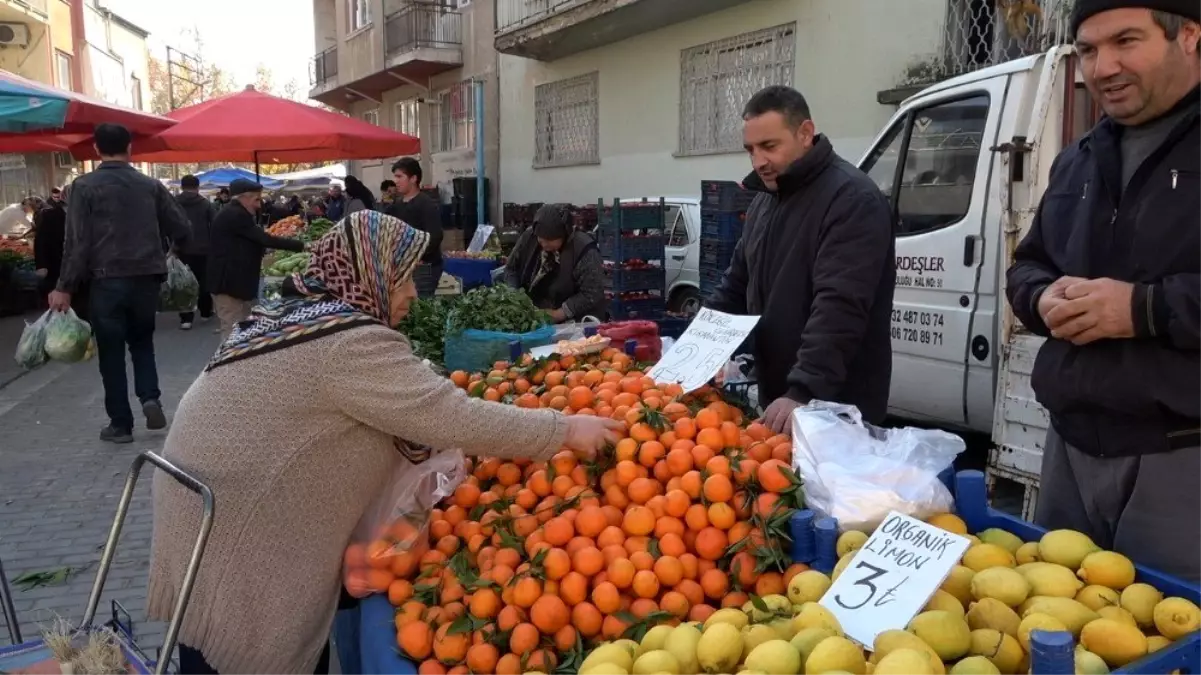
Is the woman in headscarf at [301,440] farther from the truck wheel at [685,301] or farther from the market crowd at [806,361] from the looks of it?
the truck wheel at [685,301]

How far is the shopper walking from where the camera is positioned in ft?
28.0

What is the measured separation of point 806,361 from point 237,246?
6966mm

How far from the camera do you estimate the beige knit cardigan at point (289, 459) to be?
7.13 feet

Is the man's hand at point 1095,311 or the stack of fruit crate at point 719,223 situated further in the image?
the stack of fruit crate at point 719,223

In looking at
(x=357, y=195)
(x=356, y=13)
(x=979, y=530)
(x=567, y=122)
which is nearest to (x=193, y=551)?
(x=979, y=530)

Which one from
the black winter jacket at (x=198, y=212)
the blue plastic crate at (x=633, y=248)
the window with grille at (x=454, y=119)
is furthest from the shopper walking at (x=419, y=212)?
the window with grille at (x=454, y=119)

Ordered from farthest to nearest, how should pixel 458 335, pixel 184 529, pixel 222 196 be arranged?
pixel 222 196 < pixel 458 335 < pixel 184 529

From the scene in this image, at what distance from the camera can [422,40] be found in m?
18.8

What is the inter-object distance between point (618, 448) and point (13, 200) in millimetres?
26167

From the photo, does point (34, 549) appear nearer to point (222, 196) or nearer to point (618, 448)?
point (618, 448)

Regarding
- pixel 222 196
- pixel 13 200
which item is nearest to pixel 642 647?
pixel 222 196

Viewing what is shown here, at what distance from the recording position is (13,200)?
2316cm

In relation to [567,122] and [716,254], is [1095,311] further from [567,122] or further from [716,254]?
[567,122]

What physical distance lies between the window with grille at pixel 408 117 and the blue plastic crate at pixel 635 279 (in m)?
14.7
